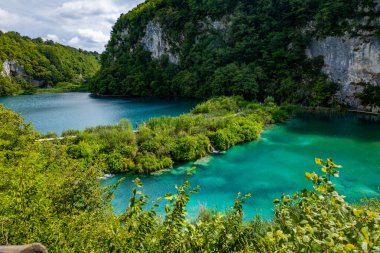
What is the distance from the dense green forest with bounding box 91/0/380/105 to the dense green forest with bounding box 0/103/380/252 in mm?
49079

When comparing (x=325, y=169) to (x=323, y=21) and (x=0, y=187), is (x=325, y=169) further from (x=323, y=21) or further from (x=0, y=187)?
(x=323, y=21)

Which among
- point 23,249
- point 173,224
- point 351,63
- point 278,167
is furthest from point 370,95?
point 23,249

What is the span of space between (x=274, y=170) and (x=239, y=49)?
4452cm

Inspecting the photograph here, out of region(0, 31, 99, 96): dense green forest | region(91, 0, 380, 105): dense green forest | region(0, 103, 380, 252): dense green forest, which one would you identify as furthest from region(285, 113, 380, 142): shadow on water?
region(0, 31, 99, 96): dense green forest

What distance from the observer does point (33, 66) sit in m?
136

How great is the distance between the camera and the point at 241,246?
8492mm

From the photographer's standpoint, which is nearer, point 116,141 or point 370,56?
point 116,141

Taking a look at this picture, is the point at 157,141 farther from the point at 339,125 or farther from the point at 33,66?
the point at 33,66

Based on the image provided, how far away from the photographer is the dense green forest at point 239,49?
53531 mm

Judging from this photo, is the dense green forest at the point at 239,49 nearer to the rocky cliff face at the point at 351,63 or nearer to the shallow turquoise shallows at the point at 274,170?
the rocky cliff face at the point at 351,63

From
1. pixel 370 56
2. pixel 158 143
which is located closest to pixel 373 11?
pixel 370 56

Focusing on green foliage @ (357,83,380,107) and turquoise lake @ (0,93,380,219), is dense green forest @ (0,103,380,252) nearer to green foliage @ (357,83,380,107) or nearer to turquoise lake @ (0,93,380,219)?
turquoise lake @ (0,93,380,219)

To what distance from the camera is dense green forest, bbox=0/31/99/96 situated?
12131cm

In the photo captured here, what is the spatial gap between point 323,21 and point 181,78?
122 feet
